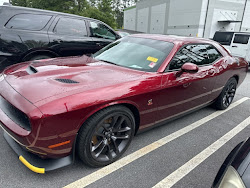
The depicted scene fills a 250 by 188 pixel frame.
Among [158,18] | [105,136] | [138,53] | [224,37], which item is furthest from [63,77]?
[158,18]

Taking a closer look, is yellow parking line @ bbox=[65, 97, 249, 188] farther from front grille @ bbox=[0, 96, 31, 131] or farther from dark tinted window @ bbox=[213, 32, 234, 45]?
dark tinted window @ bbox=[213, 32, 234, 45]

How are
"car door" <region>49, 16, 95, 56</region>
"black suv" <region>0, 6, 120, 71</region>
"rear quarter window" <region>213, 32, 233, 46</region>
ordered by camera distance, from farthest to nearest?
"rear quarter window" <region>213, 32, 233, 46</region>, "car door" <region>49, 16, 95, 56</region>, "black suv" <region>0, 6, 120, 71</region>

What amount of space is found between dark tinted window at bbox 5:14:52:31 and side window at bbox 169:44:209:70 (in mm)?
3163

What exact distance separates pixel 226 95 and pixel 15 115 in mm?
4021

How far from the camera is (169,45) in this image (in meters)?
2.95

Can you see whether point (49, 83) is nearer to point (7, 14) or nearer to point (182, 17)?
point (7, 14)

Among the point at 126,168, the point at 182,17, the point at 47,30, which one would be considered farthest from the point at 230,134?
the point at 182,17

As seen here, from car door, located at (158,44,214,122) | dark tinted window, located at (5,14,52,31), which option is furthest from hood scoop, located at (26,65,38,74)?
dark tinted window, located at (5,14,52,31)

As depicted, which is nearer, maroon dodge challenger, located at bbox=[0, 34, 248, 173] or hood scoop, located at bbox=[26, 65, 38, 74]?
maroon dodge challenger, located at bbox=[0, 34, 248, 173]

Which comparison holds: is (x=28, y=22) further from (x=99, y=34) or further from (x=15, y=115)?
(x=15, y=115)

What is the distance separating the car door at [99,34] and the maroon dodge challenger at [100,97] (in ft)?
6.63

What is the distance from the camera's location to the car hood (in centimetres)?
191

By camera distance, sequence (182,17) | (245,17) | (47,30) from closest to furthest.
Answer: (47,30), (245,17), (182,17)

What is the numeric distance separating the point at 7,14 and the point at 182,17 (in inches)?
906
